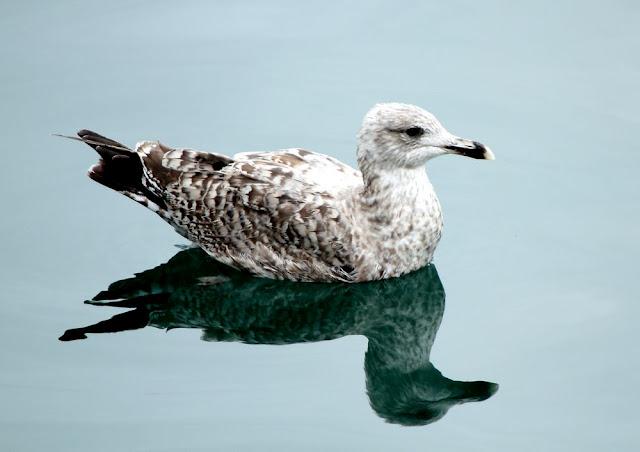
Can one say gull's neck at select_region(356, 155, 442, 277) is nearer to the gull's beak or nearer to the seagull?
the seagull

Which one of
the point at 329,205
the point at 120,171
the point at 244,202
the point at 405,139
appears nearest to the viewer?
the point at 405,139

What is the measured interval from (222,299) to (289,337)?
0.68 metres

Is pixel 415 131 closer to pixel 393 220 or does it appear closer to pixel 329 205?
pixel 393 220

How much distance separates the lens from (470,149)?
10.1 m

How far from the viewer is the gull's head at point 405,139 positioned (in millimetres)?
10188

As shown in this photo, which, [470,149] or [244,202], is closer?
[470,149]

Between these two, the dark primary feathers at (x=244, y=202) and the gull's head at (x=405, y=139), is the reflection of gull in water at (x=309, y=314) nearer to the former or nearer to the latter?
the dark primary feathers at (x=244, y=202)

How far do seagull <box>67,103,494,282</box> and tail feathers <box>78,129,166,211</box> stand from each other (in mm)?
322

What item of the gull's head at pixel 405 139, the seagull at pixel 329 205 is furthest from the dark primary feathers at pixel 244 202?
the gull's head at pixel 405 139

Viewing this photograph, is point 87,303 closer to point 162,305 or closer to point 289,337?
point 162,305

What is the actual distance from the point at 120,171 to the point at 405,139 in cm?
219

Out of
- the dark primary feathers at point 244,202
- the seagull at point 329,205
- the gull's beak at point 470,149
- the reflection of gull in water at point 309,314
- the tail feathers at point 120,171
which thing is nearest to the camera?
the reflection of gull in water at point 309,314

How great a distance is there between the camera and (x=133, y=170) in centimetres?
1103

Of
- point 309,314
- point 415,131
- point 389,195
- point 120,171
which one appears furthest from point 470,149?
point 120,171
